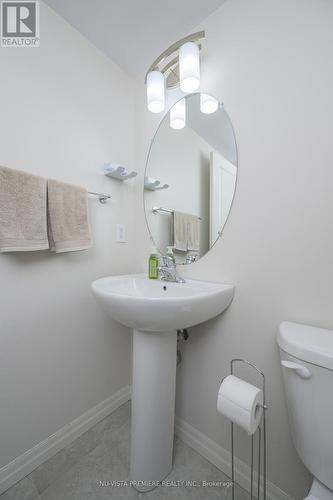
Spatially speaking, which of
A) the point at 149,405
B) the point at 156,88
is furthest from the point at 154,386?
the point at 156,88

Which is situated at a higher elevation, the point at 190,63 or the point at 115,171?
the point at 190,63

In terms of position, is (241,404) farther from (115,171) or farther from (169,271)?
(115,171)

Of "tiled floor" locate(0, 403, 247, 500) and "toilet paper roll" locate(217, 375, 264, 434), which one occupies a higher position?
"toilet paper roll" locate(217, 375, 264, 434)

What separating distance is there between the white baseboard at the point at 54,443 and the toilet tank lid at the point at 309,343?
1166 millimetres

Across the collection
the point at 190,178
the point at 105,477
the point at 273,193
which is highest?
the point at 190,178

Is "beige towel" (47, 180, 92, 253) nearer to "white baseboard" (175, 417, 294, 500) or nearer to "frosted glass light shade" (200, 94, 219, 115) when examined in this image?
"frosted glass light shade" (200, 94, 219, 115)

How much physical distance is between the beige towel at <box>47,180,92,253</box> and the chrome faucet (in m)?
0.41

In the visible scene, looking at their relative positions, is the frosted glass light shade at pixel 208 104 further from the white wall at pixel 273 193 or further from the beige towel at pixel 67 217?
the beige towel at pixel 67 217

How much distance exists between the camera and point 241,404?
640mm

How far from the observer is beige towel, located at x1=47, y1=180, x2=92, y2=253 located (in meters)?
0.97

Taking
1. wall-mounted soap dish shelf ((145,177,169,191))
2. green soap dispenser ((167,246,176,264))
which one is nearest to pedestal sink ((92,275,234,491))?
green soap dispenser ((167,246,176,264))

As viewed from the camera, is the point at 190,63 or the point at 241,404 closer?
the point at 241,404

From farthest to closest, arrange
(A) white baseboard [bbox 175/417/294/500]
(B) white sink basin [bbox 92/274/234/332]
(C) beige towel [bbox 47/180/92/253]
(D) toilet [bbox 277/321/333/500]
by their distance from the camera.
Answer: (C) beige towel [bbox 47/180/92/253] → (A) white baseboard [bbox 175/417/294/500] → (B) white sink basin [bbox 92/274/234/332] → (D) toilet [bbox 277/321/333/500]

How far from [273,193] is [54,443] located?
157 centimetres
